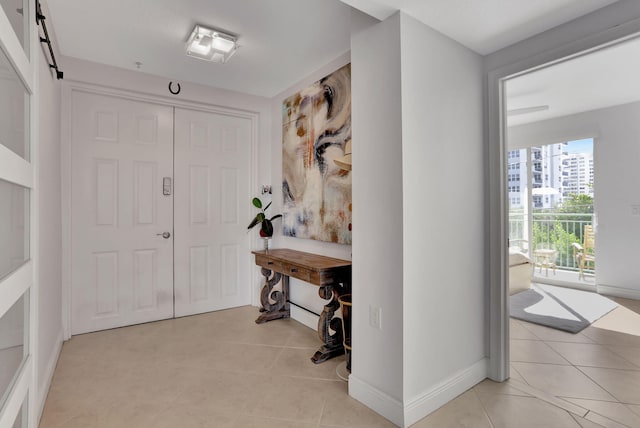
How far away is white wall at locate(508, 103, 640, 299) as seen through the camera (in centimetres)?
421

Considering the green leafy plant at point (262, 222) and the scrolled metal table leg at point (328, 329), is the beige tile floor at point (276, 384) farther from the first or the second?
the green leafy plant at point (262, 222)

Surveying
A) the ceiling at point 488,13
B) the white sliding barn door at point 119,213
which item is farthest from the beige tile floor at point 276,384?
the ceiling at point 488,13

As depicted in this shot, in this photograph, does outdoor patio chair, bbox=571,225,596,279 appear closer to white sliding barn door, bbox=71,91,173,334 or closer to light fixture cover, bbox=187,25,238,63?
light fixture cover, bbox=187,25,238,63

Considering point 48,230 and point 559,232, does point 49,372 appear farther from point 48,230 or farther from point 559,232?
point 559,232

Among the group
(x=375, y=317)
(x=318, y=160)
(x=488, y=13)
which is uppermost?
(x=488, y=13)

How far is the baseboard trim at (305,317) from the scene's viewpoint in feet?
10.5

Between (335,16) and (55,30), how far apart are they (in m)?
2.12

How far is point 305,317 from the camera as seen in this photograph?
3.34 metres

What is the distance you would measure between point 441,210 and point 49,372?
9.07ft

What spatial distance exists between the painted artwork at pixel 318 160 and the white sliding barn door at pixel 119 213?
126 cm

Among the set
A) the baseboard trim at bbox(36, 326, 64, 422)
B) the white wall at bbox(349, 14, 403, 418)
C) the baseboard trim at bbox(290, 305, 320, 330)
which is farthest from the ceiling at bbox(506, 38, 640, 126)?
the baseboard trim at bbox(36, 326, 64, 422)

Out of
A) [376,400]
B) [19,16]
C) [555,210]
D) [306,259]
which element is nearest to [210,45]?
[19,16]

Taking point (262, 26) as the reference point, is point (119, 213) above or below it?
below

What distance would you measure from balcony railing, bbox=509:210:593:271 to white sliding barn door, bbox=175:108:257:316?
466cm
